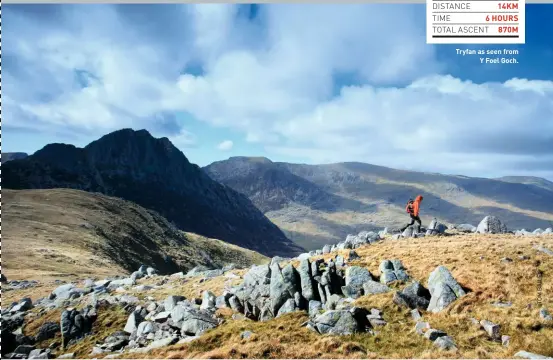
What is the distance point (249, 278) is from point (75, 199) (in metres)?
107

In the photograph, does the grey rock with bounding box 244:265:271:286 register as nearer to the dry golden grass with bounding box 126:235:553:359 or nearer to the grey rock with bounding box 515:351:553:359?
the dry golden grass with bounding box 126:235:553:359

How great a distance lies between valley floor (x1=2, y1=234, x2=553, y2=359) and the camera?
19.0m

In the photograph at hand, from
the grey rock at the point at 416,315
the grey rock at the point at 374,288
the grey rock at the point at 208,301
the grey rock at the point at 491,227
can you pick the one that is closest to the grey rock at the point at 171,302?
the grey rock at the point at 208,301

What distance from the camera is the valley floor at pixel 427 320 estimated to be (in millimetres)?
18955

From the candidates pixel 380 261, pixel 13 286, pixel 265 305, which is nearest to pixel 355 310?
pixel 265 305

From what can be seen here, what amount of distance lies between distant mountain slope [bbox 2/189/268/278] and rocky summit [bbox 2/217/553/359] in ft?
92.9

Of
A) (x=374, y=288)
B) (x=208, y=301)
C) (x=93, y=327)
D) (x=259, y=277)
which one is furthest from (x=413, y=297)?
(x=93, y=327)

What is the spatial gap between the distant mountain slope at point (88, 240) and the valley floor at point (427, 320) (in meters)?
32.8

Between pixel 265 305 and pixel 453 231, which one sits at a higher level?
pixel 453 231

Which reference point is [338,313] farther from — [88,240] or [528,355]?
[88,240]

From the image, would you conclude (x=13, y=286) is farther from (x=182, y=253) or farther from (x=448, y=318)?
(x=182, y=253)

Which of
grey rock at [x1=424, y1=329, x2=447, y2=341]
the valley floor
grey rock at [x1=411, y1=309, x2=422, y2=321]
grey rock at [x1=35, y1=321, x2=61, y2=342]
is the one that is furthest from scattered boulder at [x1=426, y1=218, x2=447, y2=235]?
grey rock at [x1=35, y1=321, x2=61, y2=342]

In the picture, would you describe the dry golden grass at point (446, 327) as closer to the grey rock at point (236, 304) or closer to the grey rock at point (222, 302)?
the grey rock at point (236, 304)

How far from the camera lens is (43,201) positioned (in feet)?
342
